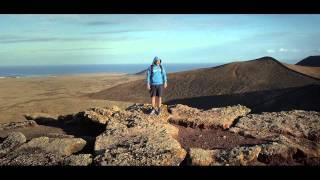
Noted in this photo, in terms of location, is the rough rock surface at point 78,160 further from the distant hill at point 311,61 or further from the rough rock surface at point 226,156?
the distant hill at point 311,61

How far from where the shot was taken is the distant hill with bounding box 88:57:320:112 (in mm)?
24781

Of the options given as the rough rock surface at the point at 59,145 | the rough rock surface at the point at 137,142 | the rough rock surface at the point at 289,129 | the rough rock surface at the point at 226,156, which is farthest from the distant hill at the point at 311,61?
the rough rock surface at the point at 59,145

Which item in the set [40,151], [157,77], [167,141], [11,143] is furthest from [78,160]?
[157,77]

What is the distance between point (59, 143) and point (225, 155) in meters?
4.11

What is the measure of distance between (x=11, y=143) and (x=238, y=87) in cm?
2115

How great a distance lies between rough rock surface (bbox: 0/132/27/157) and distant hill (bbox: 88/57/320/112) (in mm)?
14240

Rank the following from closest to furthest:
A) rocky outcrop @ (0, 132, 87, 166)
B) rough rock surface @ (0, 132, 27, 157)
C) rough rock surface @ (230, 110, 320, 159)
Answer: rocky outcrop @ (0, 132, 87, 166), rough rock surface @ (230, 110, 320, 159), rough rock surface @ (0, 132, 27, 157)

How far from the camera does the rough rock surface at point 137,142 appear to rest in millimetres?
9812

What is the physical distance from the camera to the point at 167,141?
10734 mm

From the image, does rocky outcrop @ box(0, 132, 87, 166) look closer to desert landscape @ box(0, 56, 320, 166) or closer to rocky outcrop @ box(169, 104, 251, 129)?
desert landscape @ box(0, 56, 320, 166)

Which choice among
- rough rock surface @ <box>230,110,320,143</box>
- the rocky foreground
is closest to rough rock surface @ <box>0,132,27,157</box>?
the rocky foreground

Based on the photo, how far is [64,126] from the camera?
14359 mm

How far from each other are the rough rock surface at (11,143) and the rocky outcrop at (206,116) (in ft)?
13.6
